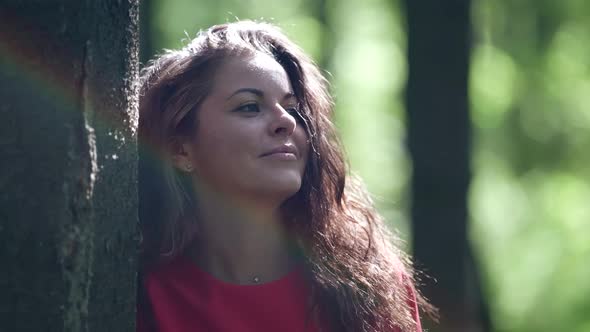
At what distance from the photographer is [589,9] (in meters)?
10.2

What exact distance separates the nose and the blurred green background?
6.80m

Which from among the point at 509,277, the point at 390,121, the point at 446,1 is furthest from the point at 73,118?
the point at 390,121

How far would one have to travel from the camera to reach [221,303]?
10.3 feet

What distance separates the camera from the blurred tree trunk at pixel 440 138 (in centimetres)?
566

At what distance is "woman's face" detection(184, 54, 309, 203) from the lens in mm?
3047

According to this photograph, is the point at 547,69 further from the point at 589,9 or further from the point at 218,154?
the point at 218,154

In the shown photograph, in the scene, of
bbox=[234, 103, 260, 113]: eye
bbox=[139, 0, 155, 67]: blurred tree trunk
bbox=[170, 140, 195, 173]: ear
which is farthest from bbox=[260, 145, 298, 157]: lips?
bbox=[139, 0, 155, 67]: blurred tree trunk

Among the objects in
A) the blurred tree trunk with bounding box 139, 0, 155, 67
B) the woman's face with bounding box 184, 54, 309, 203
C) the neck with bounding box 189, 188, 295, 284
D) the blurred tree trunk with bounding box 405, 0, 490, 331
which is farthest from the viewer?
the blurred tree trunk with bounding box 139, 0, 155, 67

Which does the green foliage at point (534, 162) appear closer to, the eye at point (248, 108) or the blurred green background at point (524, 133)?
the blurred green background at point (524, 133)

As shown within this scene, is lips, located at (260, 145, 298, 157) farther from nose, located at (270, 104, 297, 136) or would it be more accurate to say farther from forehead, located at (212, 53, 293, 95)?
forehead, located at (212, 53, 293, 95)

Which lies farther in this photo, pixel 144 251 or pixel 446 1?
pixel 446 1

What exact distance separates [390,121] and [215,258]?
13305 mm

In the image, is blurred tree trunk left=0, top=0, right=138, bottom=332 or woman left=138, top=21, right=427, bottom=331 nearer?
blurred tree trunk left=0, top=0, right=138, bottom=332

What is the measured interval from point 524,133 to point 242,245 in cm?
865
